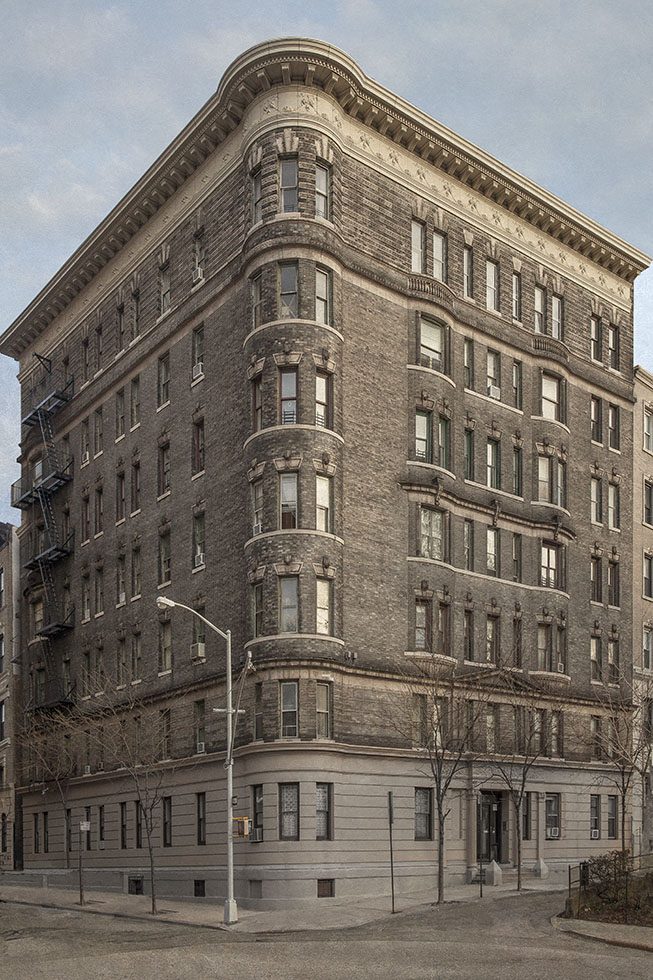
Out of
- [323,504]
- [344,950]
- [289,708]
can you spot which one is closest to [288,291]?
[323,504]

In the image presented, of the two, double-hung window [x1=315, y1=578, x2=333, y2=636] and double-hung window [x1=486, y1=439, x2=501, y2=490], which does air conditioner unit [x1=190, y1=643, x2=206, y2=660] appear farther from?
double-hung window [x1=486, y1=439, x2=501, y2=490]

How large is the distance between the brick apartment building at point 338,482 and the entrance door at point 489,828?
163mm

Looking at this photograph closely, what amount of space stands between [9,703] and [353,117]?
39.6 metres

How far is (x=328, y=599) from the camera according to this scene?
44.9m

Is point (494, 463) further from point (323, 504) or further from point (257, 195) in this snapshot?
A: point (257, 195)

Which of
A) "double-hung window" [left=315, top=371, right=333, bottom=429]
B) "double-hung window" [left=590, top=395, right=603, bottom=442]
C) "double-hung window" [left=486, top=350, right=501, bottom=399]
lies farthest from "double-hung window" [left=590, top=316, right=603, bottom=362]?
"double-hung window" [left=315, top=371, right=333, bottom=429]

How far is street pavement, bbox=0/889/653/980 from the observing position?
77.5ft

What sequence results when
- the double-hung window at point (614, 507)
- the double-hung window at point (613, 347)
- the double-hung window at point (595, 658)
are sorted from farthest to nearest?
the double-hung window at point (613, 347), the double-hung window at point (614, 507), the double-hung window at point (595, 658)

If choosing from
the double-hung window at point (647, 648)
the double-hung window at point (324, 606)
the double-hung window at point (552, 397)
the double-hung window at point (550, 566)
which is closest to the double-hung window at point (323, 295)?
the double-hung window at point (324, 606)

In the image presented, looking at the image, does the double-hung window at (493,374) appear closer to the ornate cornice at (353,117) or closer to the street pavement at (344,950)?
the ornate cornice at (353,117)

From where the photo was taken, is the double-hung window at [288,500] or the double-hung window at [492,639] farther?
the double-hung window at [492,639]

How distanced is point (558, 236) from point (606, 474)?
1173cm

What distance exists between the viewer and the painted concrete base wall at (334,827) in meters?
42.2

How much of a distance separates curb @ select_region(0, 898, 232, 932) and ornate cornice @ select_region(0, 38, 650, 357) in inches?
1146
